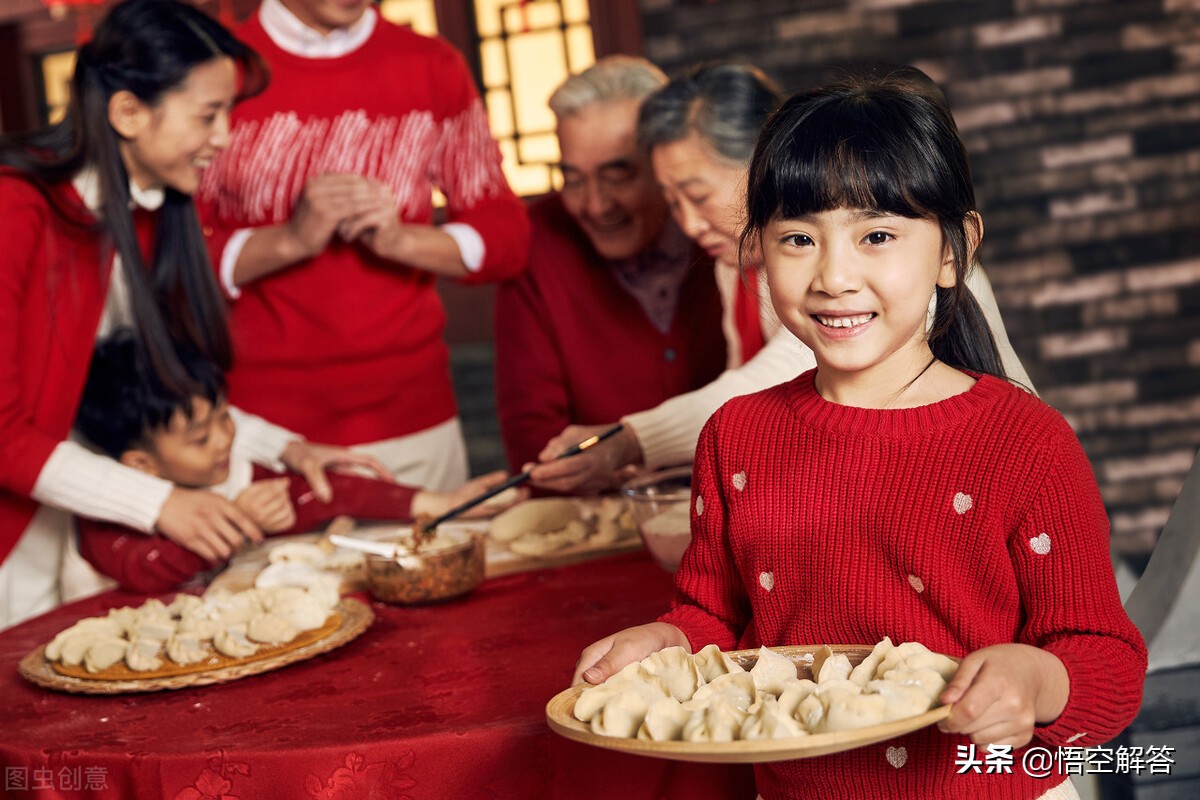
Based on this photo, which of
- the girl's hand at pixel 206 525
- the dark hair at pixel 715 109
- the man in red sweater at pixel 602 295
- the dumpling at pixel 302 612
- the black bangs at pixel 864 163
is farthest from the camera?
the man in red sweater at pixel 602 295

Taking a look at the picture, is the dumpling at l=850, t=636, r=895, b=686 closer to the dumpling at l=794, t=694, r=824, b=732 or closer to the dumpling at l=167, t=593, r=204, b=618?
the dumpling at l=794, t=694, r=824, b=732

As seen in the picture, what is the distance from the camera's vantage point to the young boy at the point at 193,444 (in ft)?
7.29

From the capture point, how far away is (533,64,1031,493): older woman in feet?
6.72

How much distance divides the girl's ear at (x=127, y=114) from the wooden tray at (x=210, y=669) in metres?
1.06

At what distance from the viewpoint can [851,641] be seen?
1.17m

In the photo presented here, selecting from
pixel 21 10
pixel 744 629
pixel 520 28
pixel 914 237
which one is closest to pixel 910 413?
pixel 914 237

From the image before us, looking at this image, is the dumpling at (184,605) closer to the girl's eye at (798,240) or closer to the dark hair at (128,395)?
the dark hair at (128,395)

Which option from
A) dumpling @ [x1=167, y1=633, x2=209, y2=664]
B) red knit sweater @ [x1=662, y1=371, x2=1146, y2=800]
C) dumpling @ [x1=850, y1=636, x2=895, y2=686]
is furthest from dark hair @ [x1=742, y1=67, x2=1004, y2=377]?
dumpling @ [x1=167, y1=633, x2=209, y2=664]

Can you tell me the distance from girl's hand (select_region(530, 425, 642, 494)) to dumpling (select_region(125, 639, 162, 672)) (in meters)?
0.74

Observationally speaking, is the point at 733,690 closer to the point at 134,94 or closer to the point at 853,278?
the point at 853,278

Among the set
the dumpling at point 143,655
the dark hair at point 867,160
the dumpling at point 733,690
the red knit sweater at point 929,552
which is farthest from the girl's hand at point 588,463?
the dumpling at point 733,690

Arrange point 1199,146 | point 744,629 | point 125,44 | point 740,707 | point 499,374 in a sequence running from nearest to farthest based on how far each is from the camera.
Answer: point 740,707
point 744,629
point 125,44
point 499,374
point 1199,146

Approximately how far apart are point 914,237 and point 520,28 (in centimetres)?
359

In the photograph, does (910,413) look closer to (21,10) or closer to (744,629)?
(744,629)
